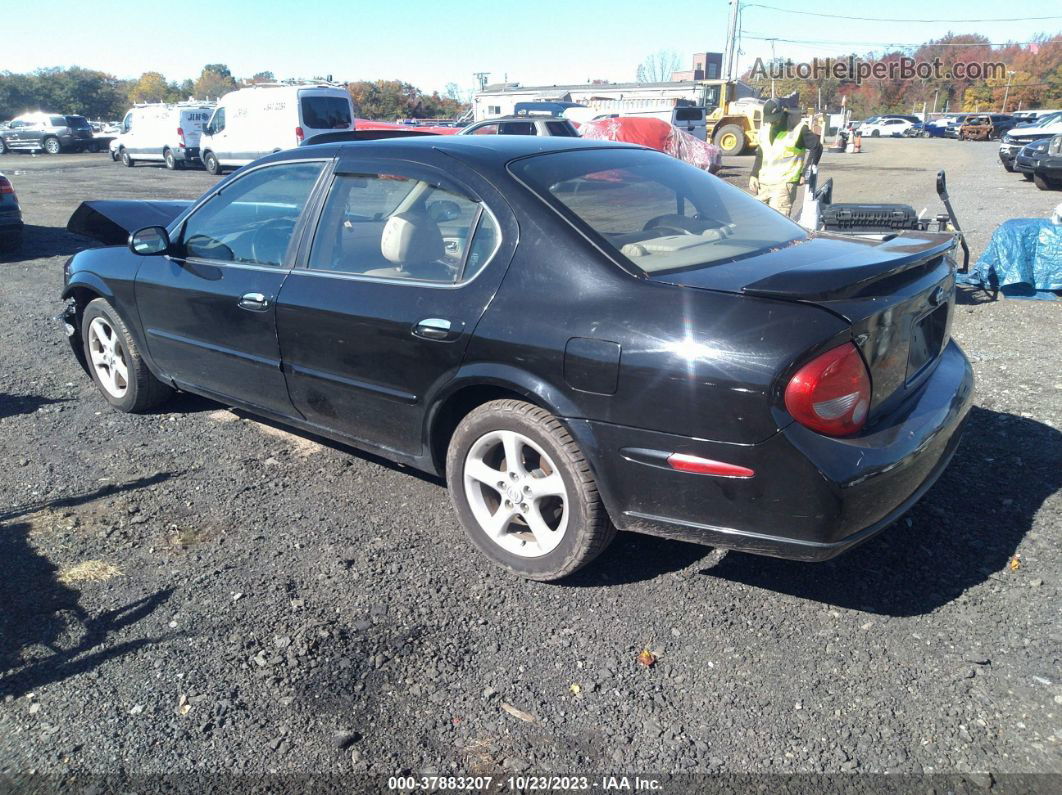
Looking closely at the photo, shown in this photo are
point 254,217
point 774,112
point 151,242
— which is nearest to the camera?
point 254,217

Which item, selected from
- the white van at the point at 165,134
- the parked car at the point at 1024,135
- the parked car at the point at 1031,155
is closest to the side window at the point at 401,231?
the parked car at the point at 1031,155

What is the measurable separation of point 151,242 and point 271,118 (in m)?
19.4

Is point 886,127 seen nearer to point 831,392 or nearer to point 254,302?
point 254,302

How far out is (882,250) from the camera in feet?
10.5

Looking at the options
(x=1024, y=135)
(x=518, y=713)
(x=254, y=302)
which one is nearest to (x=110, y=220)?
(x=254, y=302)

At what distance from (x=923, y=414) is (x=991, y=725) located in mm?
1027

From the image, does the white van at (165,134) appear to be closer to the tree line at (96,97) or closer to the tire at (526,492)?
the tire at (526,492)

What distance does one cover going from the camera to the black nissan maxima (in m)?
2.58

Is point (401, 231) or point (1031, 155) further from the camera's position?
point (1031, 155)

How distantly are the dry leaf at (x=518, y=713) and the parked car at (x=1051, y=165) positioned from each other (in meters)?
18.2

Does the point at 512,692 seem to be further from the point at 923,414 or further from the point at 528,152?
the point at 528,152

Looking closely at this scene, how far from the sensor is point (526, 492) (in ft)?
10.3

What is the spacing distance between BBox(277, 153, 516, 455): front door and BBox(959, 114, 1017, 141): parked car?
50.9 m

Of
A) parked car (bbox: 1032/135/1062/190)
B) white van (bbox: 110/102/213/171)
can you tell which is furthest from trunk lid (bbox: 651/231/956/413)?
white van (bbox: 110/102/213/171)
